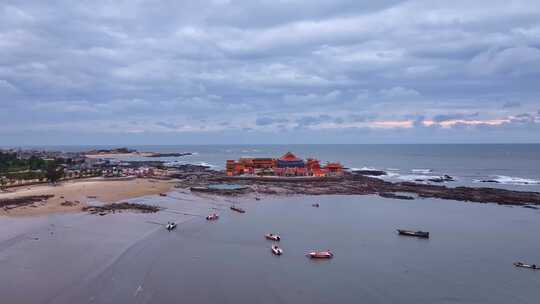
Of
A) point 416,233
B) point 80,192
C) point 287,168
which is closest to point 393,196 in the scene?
point 416,233

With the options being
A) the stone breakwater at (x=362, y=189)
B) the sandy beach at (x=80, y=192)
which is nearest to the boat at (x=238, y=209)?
the stone breakwater at (x=362, y=189)

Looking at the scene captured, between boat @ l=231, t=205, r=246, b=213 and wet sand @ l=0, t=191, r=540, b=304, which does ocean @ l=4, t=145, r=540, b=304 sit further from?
boat @ l=231, t=205, r=246, b=213

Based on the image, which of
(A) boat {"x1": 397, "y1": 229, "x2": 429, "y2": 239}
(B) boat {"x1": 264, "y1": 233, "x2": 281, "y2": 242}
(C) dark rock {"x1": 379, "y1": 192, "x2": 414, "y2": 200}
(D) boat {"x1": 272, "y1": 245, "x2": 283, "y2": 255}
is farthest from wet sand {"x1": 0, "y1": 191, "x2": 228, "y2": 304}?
(C) dark rock {"x1": 379, "y1": 192, "x2": 414, "y2": 200}

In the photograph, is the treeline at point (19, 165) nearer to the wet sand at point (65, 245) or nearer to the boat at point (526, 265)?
the wet sand at point (65, 245)

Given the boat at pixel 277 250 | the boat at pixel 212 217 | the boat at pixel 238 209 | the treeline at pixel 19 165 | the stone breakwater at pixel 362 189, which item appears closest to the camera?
the boat at pixel 277 250

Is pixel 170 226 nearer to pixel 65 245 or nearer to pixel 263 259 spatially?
pixel 65 245

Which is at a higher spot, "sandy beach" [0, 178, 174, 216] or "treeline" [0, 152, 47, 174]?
"treeline" [0, 152, 47, 174]
